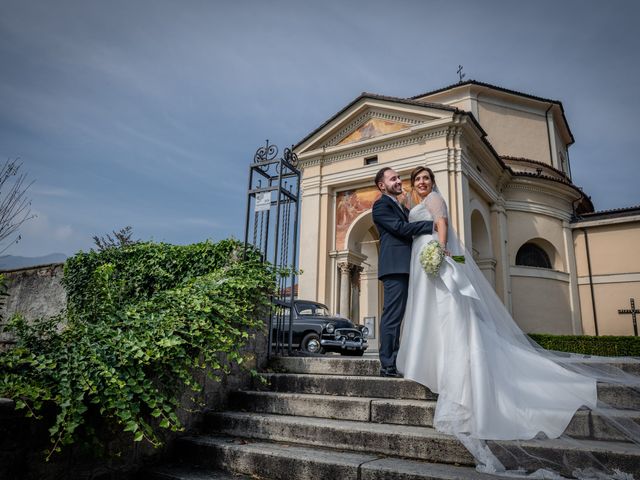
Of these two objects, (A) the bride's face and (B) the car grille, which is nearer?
(A) the bride's face

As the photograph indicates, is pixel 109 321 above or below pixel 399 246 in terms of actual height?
below

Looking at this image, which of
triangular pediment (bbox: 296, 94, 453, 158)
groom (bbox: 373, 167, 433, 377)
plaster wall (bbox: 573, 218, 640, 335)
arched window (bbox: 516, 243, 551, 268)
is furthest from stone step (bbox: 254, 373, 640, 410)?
plaster wall (bbox: 573, 218, 640, 335)

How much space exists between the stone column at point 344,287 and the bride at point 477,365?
1245cm

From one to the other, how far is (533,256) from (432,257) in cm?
1891

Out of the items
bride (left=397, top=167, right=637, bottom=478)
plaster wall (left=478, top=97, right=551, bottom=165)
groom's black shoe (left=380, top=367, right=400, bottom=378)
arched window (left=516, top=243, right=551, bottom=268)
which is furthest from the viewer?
plaster wall (left=478, top=97, right=551, bottom=165)

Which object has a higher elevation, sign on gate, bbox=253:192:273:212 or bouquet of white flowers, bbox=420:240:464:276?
sign on gate, bbox=253:192:273:212

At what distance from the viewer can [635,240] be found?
19.2 meters

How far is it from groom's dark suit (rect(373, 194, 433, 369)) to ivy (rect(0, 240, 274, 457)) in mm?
1445

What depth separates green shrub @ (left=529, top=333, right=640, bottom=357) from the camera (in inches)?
522

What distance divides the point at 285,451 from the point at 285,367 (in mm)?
Result: 1844

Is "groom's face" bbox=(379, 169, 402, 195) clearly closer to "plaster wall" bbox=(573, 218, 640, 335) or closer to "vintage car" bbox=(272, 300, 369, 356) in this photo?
"vintage car" bbox=(272, 300, 369, 356)

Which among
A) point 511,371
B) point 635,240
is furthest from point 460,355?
point 635,240

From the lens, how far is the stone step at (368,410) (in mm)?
2959

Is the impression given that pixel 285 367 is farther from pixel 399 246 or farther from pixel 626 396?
pixel 626 396
